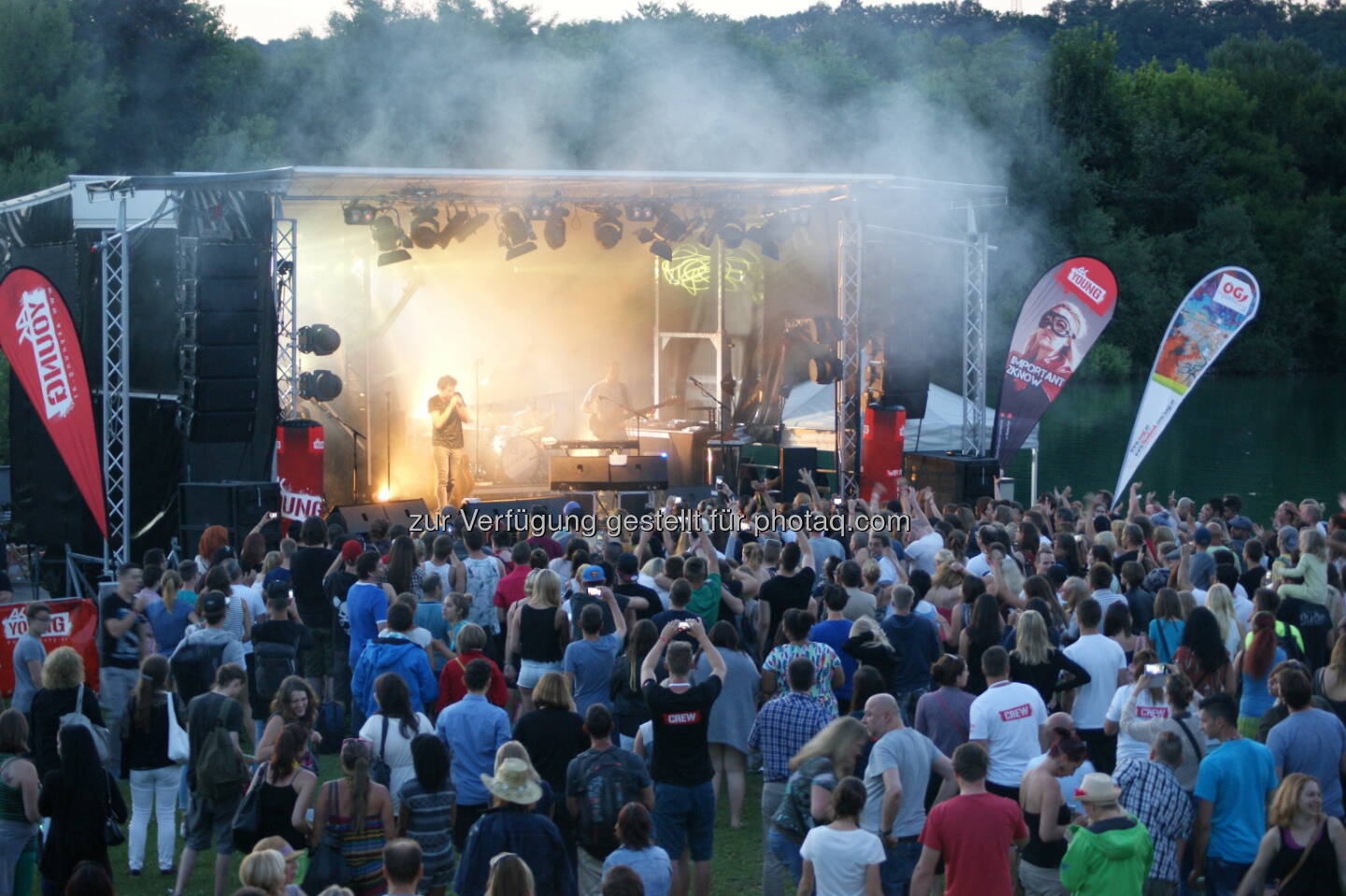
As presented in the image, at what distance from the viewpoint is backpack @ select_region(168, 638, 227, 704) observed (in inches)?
256

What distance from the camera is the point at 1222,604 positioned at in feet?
21.4

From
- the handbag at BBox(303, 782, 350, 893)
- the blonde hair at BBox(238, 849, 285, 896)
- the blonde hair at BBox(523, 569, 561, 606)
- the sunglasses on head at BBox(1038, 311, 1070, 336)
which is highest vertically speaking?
the sunglasses on head at BBox(1038, 311, 1070, 336)

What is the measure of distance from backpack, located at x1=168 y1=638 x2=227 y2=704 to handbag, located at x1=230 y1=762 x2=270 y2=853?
1.61 m

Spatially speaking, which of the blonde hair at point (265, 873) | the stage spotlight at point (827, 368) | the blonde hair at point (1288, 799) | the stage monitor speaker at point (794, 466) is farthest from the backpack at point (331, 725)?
the stage spotlight at point (827, 368)

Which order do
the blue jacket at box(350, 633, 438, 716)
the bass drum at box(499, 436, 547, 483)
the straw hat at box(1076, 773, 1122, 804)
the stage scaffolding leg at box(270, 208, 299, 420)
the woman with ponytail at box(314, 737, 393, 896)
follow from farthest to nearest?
the bass drum at box(499, 436, 547, 483), the stage scaffolding leg at box(270, 208, 299, 420), the blue jacket at box(350, 633, 438, 716), the woman with ponytail at box(314, 737, 393, 896), the straw hat at box(1076, 773, 1122, 804)

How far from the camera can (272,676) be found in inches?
275

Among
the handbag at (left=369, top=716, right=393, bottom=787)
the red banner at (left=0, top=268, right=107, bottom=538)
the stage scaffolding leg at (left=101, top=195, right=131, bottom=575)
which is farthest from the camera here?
the stage scaffolding leg at (left=101, top=195, right=131, bottom=575)

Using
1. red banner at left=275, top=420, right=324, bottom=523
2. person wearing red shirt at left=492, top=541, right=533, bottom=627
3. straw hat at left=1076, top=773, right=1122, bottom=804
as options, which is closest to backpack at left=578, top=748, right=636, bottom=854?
straw hat at left=1076, top=773, right=1122, bottom=804

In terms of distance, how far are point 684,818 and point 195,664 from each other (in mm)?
2426

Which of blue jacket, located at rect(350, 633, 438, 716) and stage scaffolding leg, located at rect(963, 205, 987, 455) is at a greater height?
stage scaffolding leg, located at rect(963, 205, 987, 455)

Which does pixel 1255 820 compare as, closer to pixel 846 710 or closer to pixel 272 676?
pixel 846 710

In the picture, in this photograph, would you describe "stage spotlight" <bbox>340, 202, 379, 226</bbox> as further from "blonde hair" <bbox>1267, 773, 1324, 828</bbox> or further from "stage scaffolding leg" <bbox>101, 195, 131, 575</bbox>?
"blonde hair" <bbox>1267, 773, 1324, 828</bbox>

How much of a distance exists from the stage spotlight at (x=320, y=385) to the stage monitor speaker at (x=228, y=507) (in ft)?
6.36

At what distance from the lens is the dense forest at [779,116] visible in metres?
30.6
